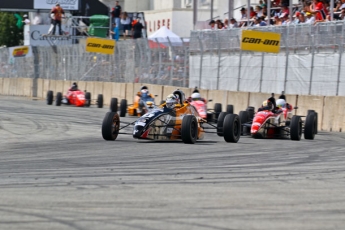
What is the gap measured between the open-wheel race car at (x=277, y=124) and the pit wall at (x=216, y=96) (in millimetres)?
2948

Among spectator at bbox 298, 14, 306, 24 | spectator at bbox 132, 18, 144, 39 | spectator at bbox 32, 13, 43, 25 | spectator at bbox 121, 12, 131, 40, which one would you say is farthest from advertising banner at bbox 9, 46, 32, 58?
spectator at bbox 298, 14, 306, 24

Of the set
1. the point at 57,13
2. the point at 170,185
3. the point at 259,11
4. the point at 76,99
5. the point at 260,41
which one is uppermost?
the point at 57,13

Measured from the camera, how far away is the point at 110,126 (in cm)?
1661

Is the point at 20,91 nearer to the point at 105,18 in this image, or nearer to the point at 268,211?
the point at 105,18

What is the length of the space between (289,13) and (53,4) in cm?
2236

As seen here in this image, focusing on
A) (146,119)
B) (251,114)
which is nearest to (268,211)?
(146,119)

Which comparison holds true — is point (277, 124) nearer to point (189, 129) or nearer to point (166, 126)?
point (166, 126)

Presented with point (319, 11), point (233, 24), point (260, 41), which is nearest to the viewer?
point (260, 41)

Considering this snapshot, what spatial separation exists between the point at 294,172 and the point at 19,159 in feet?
13.9

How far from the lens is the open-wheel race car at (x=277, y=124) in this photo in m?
18.3

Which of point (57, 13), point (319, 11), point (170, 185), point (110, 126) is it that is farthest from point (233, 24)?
point (170, 185)

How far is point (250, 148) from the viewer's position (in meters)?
15.6

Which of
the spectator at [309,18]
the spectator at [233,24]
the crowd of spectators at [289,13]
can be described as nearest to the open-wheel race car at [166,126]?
the crowd of spectators at [289,13]

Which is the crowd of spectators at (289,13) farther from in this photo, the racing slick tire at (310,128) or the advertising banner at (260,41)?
the racing slick tire at (310,128)
